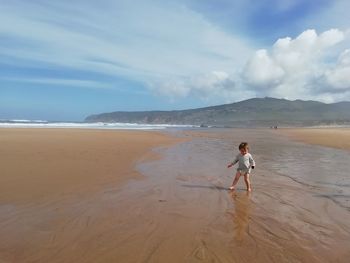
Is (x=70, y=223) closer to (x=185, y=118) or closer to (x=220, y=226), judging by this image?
(x=220, y=226)

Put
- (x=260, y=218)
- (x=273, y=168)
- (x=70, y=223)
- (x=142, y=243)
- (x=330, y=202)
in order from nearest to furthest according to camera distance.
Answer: (x=142, y=243) < (x=70, y=223) < (x=260, y=218) < (x=330, y=202) < (x=273, y=168)

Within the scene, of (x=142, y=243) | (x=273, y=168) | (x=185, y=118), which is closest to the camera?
(x=142, y=243)

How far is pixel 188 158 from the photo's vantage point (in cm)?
1694

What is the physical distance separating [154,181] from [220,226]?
453 centimetres

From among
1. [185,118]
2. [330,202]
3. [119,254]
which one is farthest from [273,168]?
[185,118]

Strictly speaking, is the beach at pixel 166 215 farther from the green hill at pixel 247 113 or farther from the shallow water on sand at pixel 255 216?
the green hill at pixel 247 113

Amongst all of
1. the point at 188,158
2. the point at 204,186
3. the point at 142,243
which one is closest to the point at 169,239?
the point at 142,243

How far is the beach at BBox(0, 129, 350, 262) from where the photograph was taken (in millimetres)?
5156

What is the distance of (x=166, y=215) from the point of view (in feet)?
23.2

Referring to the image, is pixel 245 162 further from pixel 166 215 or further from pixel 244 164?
pixel 166 215

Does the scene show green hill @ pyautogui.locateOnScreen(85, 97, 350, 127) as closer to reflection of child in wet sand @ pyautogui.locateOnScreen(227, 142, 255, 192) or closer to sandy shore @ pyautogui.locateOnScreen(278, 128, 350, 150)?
sandy shore @ pyautogui.locateOnScreen(278, 128, 350, 150)

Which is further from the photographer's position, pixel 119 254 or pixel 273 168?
pixel 273 168

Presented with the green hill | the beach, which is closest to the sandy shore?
the beach

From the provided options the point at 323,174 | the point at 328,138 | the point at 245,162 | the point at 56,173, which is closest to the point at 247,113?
the point at 328,138
